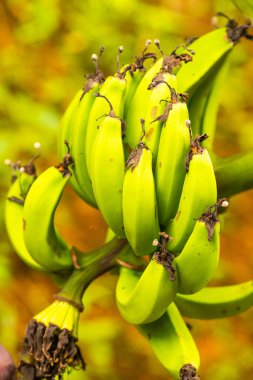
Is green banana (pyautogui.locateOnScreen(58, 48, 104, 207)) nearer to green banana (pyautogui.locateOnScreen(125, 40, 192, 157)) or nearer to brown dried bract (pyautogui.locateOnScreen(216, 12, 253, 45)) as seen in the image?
green banana (pyautogui.locateOnScreen(125, 40, 192, 157))

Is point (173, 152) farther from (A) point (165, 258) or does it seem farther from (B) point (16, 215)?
(B) point (16, 215)

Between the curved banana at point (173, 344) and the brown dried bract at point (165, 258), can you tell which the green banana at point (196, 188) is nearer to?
the brown dried bract at point (165, 258)

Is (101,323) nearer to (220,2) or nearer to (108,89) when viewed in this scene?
(220,2)

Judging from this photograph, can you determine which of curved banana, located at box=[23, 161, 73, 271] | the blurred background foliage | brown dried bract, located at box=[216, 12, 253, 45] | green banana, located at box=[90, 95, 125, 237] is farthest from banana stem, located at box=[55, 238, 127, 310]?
the blurred background foliage

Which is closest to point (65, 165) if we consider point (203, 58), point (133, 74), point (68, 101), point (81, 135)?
point (81, 135)

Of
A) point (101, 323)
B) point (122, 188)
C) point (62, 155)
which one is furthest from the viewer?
point (101, 323)

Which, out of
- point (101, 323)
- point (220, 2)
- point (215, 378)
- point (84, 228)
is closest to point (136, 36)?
point (220, 2)

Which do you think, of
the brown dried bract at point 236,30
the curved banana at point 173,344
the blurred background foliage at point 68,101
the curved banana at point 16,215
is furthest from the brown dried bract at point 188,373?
the blurred background foliage at point 68,101
